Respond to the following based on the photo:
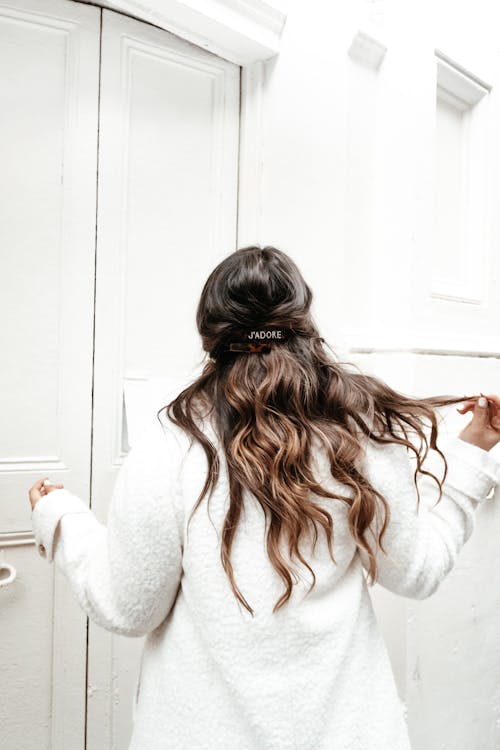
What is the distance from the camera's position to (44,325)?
1499 millimetres

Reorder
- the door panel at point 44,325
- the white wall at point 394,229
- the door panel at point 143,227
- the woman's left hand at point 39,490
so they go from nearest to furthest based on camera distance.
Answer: the woman's left hand at point 39,490 → the door panel at point 44,325 → the door panel at point 143,227 → the white wall at point 394,229

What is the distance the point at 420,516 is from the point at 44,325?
0.99 meters

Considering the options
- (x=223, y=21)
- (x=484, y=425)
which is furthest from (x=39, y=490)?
(x=223, y=21)

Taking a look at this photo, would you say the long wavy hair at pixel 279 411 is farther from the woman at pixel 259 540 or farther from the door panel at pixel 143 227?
the door panel at pixel 143 227

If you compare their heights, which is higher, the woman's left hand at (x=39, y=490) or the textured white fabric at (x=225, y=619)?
the woman's left hand at (x=39, y=490)

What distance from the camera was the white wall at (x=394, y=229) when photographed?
1.71 meters

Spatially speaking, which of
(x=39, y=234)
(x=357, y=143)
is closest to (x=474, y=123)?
(x=357, y=143)

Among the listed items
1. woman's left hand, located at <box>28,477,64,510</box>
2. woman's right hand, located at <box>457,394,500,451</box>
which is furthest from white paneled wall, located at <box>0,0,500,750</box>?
woman's right hand, located at <box>457,394,500,451</box>

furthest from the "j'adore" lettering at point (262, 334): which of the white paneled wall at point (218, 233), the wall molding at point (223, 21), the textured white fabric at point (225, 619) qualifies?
the wall molding at point (223, 21)

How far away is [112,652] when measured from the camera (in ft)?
5.18

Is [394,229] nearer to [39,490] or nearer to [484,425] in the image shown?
[484,425]

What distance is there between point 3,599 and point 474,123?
1.96 metres

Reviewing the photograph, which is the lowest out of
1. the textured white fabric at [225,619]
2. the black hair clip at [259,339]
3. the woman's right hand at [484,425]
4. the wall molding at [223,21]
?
the textured white fabric at [225,619]

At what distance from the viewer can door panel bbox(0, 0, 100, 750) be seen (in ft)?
4.77
